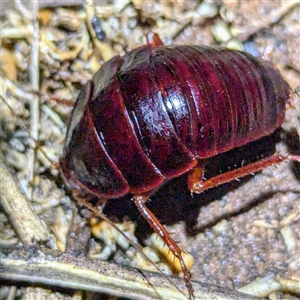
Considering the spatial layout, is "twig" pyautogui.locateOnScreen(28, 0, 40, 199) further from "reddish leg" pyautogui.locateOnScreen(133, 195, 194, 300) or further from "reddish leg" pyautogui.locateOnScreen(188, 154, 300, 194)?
"reddish leg" pyautogui.locateOnScreen(188, 154, 300, 194)

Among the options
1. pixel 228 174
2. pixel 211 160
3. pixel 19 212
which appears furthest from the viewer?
pixel 211 160

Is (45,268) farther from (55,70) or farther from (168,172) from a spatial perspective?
(55,70)

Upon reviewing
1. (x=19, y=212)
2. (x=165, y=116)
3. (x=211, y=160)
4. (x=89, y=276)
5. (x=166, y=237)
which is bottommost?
(x=89, y=276)

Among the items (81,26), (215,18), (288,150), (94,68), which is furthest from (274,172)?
(81,26)

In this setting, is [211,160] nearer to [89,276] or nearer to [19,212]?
[89,276]

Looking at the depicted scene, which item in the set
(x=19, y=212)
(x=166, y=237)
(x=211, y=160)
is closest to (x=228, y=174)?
(x=211, y=160)

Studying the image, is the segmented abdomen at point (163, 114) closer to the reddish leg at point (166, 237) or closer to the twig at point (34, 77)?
the reddish leg at point (166, 237)

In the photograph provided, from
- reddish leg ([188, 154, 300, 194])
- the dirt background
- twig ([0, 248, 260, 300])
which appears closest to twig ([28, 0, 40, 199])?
the dirt background
